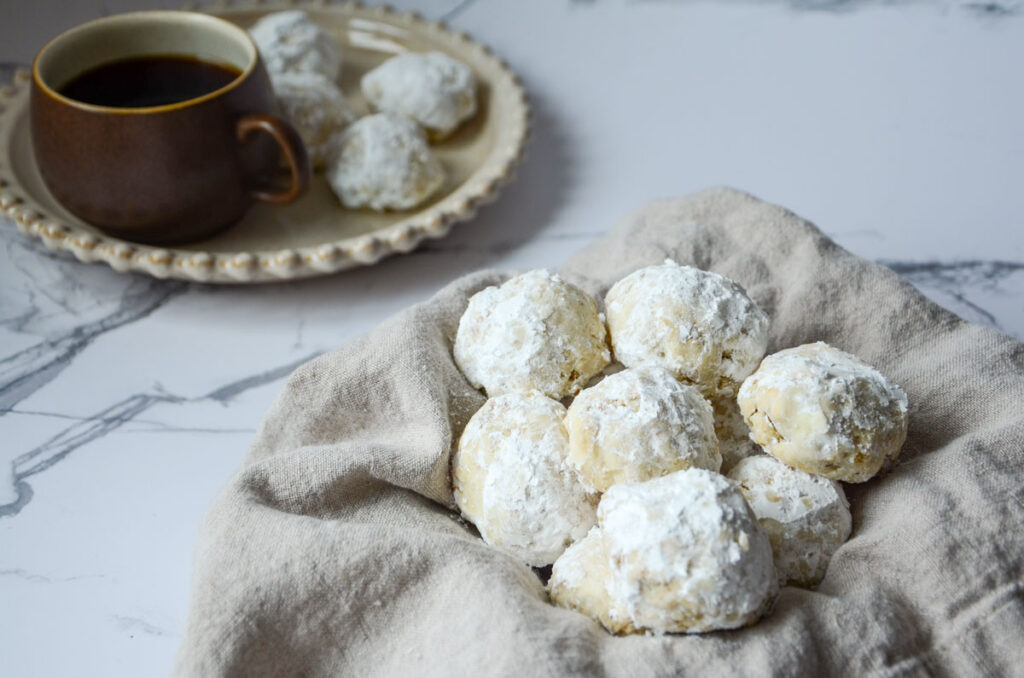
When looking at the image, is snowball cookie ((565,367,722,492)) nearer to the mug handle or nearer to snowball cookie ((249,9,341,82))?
the mug handle

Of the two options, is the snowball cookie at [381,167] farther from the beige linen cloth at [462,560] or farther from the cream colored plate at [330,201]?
the beige linen cloth at [462,560]

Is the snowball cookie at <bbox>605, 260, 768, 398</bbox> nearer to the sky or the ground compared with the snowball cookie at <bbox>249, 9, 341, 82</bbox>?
nearer to the sky

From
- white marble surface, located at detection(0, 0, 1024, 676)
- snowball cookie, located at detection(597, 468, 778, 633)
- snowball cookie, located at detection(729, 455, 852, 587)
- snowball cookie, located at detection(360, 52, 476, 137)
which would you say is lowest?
white marble surface, located at detection(0, 0, 1024, 676)

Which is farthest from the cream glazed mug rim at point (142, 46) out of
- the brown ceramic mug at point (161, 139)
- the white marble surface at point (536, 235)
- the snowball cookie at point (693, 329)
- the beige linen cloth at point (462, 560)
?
the snowball cookie at point (693, 329)

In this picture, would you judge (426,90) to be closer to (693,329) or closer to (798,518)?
(693,329)

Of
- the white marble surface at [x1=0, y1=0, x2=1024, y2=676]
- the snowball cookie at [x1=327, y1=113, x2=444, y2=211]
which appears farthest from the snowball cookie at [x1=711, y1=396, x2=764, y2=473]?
the snowball cookie at [x1=327, y1=113, x2=444, y2=211]

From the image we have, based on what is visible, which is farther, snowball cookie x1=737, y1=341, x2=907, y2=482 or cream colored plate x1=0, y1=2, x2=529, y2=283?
cream colored plate x1=0, y1=2, x2=529, y2=283

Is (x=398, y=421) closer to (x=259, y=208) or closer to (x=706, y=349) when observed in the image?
(x=706, y=349)

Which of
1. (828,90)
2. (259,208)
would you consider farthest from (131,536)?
(828,90)
